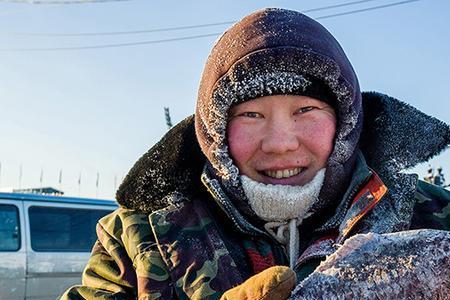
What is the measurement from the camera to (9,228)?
25.4 feet

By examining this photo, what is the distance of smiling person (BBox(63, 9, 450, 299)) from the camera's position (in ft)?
5.97

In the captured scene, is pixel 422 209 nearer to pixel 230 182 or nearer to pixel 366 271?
pixel 230 182

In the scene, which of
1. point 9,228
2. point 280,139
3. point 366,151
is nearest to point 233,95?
point 280,139

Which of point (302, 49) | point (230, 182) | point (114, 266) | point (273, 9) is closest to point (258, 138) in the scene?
point (230, 182)

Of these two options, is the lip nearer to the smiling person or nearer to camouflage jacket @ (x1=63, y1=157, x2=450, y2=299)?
the smiling person

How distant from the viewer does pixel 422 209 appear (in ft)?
6.45

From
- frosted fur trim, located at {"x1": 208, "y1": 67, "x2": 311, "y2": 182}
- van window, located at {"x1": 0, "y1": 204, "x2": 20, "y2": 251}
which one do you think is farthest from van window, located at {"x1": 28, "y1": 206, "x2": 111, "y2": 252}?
frosted fur trim, located at {"x1": 208, "y1": 67, "x2": 311, "y2": 182}

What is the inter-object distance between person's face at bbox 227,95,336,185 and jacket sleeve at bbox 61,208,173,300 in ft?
1.30

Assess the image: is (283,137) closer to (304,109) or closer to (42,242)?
(304,109)

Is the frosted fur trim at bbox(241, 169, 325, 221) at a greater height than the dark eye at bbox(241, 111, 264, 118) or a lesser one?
lesser

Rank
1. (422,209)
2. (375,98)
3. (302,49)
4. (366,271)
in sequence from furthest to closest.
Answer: (375,98) < (422,209) < (302,49) < (366,271)

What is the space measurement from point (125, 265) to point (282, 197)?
21.8 inches

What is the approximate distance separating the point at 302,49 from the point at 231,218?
553mm

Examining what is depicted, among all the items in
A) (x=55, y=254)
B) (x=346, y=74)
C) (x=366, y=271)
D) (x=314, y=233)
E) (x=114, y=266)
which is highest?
(x=346, y=74)
